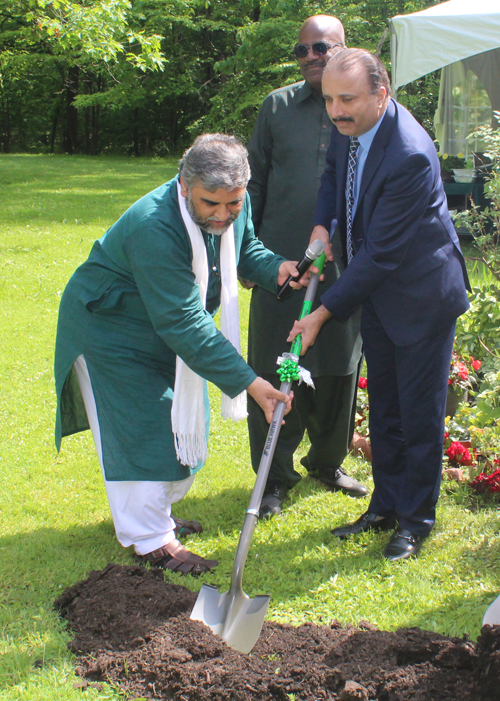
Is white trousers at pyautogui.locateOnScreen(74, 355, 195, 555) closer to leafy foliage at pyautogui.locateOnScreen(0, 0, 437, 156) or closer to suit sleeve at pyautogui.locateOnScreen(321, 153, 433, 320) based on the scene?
suit sleeve at pyautogui.locateOnScreen(321, 153, 433, 320)

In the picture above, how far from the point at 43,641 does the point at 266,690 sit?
2.94 ft

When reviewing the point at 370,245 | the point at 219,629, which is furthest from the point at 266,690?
the point at 370,245

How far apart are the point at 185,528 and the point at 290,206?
1.70 meters

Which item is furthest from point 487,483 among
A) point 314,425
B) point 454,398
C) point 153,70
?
point 153,70

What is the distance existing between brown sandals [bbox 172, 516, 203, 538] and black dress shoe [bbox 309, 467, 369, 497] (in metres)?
0.81

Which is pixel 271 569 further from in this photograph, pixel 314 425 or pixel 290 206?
pixel 290 206

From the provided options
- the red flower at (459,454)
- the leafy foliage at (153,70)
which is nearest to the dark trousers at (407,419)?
the red flower at (459,454)

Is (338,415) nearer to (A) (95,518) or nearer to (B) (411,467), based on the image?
(B) (411,467)

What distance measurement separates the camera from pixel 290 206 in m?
3.42

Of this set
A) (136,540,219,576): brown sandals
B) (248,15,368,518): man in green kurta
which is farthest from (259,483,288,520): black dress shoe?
(136,540,219,576): brown sandals

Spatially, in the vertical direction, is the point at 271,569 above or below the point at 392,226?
below

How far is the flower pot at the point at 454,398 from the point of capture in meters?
4.21

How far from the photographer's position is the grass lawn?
261 cm

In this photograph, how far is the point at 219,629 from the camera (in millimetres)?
2521
